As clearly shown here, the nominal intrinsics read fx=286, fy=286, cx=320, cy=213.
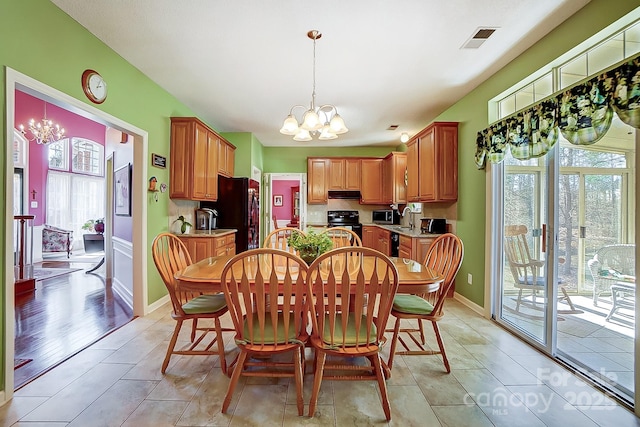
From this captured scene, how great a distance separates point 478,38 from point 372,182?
3.94m

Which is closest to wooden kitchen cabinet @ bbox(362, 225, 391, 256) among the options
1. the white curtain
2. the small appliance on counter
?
the small appliance on counter

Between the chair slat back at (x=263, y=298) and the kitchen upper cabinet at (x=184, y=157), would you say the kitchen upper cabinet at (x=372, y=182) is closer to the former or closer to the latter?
the kitchen upper cabinet at (x=184, y=157)

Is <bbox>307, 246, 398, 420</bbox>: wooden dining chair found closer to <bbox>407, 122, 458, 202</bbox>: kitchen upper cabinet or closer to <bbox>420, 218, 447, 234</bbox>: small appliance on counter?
<bbox>407, 122, 458, 202</bbox>: kitchen upper cabinet

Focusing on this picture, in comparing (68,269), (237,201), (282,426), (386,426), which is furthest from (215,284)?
(68,269)

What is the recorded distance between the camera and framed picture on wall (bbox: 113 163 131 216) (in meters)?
3.59

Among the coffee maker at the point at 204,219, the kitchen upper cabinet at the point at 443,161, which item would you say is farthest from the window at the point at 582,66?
the coffee maker at the point at 204,219

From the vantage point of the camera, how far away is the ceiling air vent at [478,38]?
2311mm

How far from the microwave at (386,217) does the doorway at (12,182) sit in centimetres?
459

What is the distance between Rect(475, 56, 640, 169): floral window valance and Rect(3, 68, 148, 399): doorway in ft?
11.9

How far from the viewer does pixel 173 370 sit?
2062 mm

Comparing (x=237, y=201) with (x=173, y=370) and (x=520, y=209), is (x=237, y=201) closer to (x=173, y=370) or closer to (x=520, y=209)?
(x=173, y=370)

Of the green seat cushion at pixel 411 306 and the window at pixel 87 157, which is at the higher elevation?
the window at pixel 87 157

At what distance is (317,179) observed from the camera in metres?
6.29

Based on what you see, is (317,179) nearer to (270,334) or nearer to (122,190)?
(122,190)
